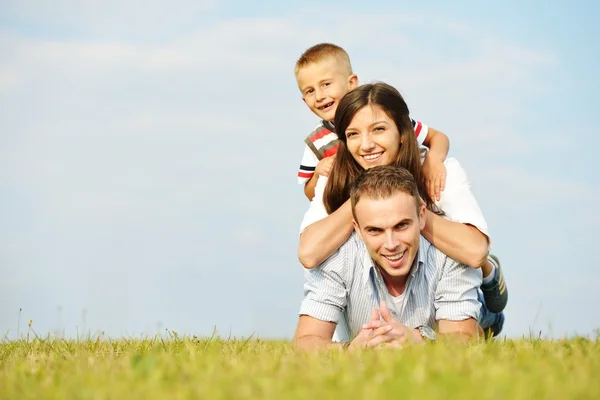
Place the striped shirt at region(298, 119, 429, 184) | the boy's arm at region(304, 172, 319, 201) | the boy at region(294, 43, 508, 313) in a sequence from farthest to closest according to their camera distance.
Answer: the striped shirt at region(298, 119, 429, 184) → the boy's arm at region(304, 172, 319, 201) → the boy at region(294, 43, 508, 313)

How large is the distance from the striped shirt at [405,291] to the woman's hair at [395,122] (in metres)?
0.53

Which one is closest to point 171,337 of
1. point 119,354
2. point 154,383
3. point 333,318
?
point 119,354

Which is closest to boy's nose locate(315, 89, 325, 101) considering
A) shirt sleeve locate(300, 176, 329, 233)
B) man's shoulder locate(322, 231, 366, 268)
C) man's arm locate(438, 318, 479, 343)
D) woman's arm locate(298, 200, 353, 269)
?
shirt sleeve locate(300, 176, 329, 233)

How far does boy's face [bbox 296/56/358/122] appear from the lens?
29.9ft

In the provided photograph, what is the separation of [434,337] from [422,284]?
60cm

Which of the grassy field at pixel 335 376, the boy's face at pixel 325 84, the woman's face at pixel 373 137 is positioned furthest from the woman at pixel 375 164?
the grassy field at pixel 335 376

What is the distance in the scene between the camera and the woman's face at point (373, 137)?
7379 millimetres

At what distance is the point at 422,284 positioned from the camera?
734cm

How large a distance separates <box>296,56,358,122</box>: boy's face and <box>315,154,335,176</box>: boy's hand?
33.2 inches

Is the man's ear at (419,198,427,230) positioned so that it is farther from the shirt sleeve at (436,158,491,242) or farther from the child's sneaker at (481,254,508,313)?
the child's sneaker at (481,254,508,313)

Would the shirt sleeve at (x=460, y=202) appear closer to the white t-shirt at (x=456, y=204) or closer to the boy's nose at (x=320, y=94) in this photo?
the white t-shirt at (x=456, y=204)

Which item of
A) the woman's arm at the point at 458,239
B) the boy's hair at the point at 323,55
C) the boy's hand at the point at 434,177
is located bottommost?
the woman's arm at the point at 458,239

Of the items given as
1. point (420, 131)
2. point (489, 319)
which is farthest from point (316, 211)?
point (489, 319)

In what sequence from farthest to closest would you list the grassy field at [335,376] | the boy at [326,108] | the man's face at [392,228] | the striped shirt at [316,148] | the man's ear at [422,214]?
the striped shirt at [316,148]
the boy at [326,108]
the man's ear at [422,214]
the man's face at [392,228]
the grassy field at [335,376]
